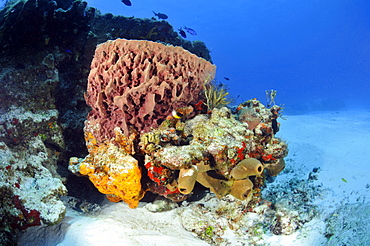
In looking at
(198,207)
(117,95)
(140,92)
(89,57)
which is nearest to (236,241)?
(198,207)

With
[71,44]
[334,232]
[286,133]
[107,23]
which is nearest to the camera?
[334,232]

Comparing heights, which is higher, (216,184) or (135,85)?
(135,85)

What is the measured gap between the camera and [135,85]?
335 cm

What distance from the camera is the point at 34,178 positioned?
327 cm

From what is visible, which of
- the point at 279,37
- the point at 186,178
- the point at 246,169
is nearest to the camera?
the point at 186,178

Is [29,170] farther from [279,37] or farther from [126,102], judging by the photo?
[279,37]

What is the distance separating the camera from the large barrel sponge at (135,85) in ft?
10.9

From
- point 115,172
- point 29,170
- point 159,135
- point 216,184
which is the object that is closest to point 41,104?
point 29,170

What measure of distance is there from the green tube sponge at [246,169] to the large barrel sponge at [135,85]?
5.49ft

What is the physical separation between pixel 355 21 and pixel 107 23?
436 ft

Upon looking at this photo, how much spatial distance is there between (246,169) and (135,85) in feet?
7.91

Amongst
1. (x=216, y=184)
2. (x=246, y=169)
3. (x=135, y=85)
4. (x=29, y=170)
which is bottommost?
(x=29, y=170)

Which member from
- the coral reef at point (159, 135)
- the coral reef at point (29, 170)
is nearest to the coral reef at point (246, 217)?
the coral reef at point (159, 135)

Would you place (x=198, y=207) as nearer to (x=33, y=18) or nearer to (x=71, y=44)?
(x=71, y=44)
